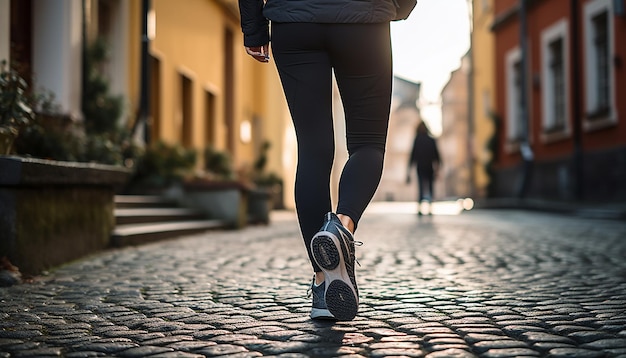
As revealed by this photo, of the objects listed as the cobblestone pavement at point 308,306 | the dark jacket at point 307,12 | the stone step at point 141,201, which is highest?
the dark jacket at point 307,12

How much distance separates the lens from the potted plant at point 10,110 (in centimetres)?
544

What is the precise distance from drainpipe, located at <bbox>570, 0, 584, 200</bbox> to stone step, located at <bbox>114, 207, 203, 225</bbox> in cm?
857

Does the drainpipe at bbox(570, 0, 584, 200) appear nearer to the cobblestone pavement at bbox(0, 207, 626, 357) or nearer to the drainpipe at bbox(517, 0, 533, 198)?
the drainpipe at bbox(517, 0, 533, 198)

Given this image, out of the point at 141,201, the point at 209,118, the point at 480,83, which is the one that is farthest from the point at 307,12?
the point at 480,83

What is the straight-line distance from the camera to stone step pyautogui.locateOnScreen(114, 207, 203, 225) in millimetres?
8456

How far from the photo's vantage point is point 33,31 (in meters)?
9.72

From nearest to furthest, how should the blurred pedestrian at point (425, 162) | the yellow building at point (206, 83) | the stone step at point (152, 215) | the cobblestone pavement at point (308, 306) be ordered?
the cobblestone pavement at point (308, 306) → the stone step at point (152, 215) → the yellow building at point (206, 83) → the blurred pedestrian at point (425, 162)

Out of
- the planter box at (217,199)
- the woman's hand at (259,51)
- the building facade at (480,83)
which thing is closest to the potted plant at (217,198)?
the planter box at (217,199)

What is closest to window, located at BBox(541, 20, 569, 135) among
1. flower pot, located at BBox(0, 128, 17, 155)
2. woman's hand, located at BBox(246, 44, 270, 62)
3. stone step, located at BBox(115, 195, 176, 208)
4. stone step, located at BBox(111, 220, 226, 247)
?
stone step, located at BBox(115, 195, 176, 208)

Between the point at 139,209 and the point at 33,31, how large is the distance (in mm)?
2373

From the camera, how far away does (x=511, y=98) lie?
71.7 feet

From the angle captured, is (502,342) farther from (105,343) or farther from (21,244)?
(21,244)

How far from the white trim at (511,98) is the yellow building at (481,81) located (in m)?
2.69

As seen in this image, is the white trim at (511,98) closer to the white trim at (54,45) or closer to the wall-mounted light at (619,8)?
the wall-mounted light at (619,8)
